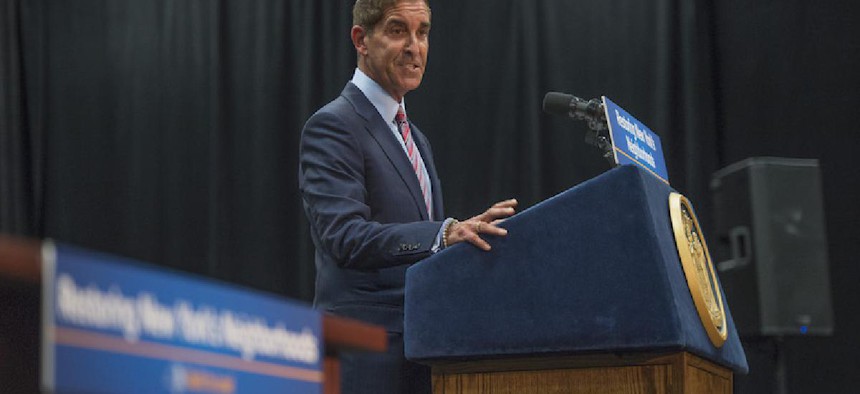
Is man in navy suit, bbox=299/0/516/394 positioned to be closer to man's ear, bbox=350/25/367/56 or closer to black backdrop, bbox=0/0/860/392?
man's ear, bbox=350/25/367/56

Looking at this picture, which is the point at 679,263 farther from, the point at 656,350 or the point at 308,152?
the point at 308,152

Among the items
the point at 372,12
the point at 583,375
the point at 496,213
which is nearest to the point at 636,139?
the point at 496,213

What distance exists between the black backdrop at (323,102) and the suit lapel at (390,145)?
225 cm

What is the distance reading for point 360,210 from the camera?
210cm

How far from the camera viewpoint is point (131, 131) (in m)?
4.91

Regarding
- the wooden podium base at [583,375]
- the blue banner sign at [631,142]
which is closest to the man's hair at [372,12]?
the blue banner sign at [631,142]

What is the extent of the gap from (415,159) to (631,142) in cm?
47

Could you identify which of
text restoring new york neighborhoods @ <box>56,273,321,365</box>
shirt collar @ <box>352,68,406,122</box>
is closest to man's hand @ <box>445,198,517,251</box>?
shirt collar @ <box>352,68,406,122</box>

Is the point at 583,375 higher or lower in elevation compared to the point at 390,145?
lower

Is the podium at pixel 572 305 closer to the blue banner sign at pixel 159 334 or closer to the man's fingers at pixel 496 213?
the man's fingers at pixel 496 213

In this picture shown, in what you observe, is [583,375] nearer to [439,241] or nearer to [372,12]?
[439,241]

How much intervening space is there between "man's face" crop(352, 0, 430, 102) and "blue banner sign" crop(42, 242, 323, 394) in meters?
1.37

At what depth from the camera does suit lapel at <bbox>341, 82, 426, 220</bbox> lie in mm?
2236

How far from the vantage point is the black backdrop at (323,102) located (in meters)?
4.39
